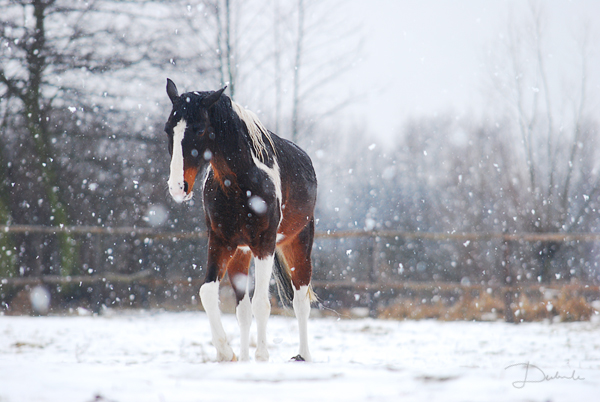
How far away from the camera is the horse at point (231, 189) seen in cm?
289

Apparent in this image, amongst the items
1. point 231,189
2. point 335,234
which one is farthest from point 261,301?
point 335,234

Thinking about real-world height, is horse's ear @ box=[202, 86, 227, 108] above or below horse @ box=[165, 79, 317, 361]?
above

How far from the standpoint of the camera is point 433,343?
18.9 ft

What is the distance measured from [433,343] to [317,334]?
58.8 inches

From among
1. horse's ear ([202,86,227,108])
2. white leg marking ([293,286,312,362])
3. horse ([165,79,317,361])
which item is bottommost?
white leg marking ([293,286,312,362])

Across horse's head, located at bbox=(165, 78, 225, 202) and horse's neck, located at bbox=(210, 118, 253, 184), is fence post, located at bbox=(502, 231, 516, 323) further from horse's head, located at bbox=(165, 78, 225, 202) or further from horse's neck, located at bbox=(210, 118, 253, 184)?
horse's head, located at bbox=(165, 78, 225, 202)

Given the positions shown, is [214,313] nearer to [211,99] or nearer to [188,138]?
[188,138]

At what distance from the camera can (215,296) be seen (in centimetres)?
314

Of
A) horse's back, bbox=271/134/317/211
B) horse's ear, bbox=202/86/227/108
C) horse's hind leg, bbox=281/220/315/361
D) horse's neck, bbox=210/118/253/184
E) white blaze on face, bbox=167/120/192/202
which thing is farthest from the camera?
horse's hind leg, bbox=281/220/315/361

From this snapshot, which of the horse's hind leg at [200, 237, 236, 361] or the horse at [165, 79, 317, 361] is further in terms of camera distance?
the horse's hind leg at [200, 237, 236, 361]

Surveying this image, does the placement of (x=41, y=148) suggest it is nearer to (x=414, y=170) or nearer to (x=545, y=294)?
(x=545, y=294)

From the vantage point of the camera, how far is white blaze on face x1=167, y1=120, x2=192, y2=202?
2.77m

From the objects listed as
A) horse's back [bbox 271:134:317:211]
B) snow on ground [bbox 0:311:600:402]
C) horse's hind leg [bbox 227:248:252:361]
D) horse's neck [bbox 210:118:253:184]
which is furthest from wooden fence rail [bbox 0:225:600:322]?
horse's neck [bbox 210:118:253:184]

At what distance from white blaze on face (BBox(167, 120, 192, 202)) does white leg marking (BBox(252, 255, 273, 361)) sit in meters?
0.68
